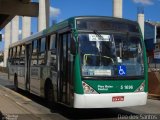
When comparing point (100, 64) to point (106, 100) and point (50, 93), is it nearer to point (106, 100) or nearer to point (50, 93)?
point (106, 100)

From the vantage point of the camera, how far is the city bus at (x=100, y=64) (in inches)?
473

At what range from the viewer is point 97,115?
1355 centimetres

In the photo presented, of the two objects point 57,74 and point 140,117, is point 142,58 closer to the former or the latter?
point 140,117

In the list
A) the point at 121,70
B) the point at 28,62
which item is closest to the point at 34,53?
the point at 28,62

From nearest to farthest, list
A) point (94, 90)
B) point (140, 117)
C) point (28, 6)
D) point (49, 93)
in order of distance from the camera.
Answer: point (28, 6) → point (94, 90) → point (140, 117) → point (49, 93)

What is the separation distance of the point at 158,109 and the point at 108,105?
376 centimetres

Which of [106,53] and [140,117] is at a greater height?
[106,53]

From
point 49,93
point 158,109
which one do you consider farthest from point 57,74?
point 158,109

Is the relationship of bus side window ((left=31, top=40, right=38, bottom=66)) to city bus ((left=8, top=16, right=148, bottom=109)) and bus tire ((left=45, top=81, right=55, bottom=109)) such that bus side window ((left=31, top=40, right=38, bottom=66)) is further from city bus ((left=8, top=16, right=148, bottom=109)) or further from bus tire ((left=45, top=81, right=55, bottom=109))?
city bus ((left=8, top=16, right=148, bottom=109))

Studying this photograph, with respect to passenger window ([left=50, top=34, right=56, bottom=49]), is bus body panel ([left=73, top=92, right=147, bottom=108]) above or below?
below

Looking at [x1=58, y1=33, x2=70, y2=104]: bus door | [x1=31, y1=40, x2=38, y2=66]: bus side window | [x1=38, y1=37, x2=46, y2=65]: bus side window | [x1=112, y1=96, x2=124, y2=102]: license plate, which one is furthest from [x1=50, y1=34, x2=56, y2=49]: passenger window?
[x1=112, y1=96, x2=124, y2=102]: license plate

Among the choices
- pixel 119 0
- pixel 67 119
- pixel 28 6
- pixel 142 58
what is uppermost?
pixel 119 0

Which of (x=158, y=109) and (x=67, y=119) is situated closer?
(x=67, y=119)

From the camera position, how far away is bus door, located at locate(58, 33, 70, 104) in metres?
12.8
